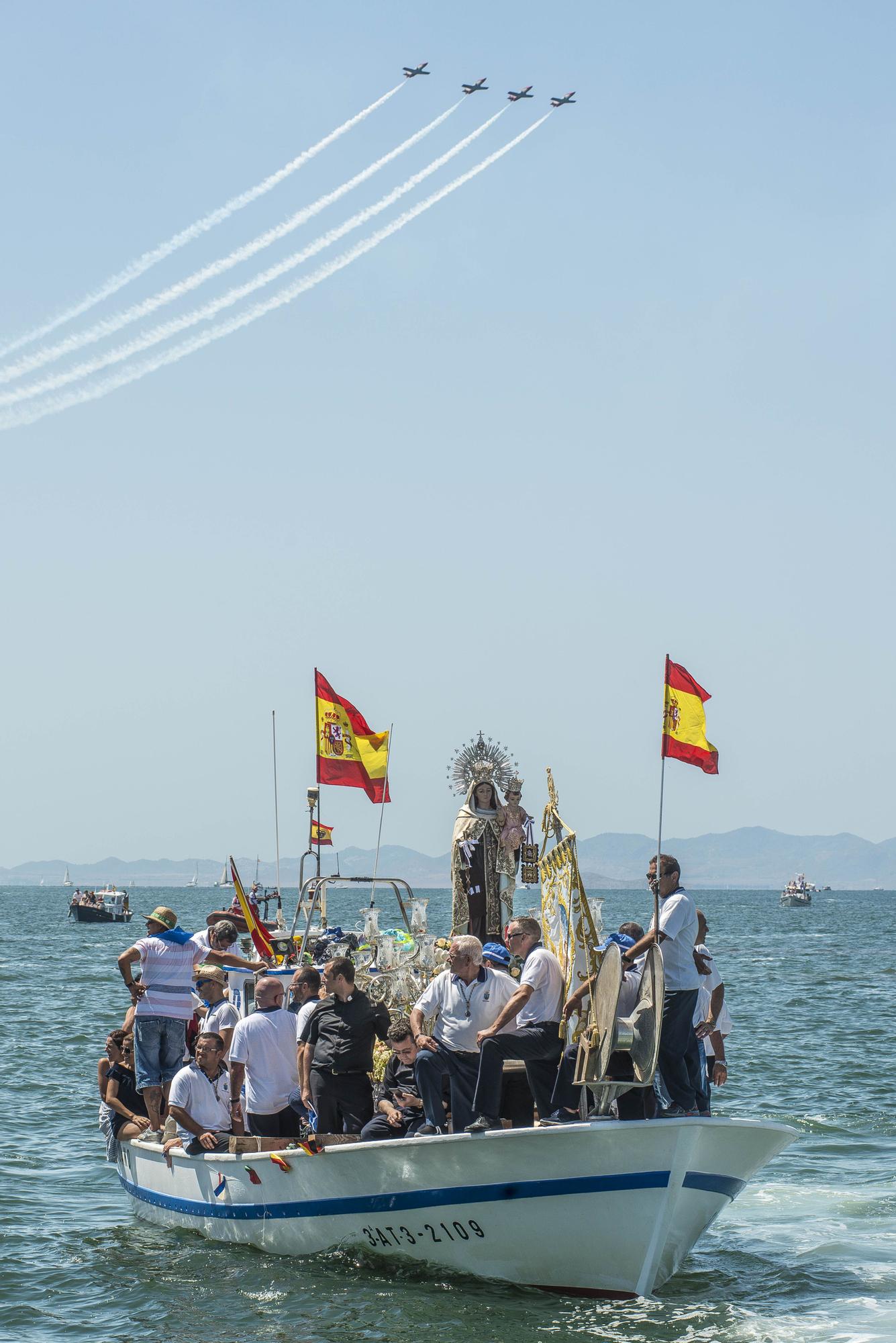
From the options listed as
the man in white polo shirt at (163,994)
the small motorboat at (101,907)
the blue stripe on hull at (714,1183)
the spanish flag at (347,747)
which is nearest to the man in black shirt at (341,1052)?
the man in white polo shirt at (163,994)

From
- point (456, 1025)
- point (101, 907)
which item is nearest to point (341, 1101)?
point (456, 1025)

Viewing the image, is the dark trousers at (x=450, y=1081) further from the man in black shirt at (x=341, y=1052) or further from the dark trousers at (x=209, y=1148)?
the dark trousers at (x=209, y=1148)

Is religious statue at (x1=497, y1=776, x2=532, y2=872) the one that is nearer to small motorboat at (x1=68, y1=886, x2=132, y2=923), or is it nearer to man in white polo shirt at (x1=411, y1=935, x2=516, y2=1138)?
man in white polo shirt at (x1=411, y1=935, x2=516, y2=1138)

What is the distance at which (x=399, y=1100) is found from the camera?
12477 millimetres

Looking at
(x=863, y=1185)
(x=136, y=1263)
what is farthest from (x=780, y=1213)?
(x=136, y=1263)

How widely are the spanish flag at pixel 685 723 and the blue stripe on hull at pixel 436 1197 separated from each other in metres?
3.37

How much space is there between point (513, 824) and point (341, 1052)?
22.5ft

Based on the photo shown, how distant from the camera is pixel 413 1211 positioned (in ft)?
39.7

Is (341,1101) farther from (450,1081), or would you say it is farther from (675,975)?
(675,975)

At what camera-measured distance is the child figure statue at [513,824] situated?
1875 centimetres

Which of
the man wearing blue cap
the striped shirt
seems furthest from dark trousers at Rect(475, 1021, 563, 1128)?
the striped shirt

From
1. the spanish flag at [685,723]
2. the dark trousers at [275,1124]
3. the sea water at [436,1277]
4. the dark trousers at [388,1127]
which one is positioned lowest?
the sea water at [436,1277]

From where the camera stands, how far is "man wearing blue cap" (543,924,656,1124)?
1131 centimetres

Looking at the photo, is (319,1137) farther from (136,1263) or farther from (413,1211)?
(136,1263)
